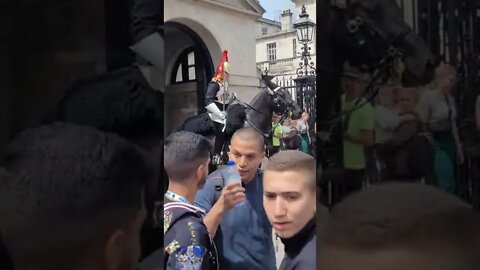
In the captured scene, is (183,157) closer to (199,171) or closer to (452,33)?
(199,171)

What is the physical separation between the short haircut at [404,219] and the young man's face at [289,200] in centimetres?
30

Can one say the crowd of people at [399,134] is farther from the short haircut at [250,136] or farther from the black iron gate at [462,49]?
the short haircut at [250,136]

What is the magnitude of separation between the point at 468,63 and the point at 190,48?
A: 1.63 meters

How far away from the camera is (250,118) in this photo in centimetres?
205

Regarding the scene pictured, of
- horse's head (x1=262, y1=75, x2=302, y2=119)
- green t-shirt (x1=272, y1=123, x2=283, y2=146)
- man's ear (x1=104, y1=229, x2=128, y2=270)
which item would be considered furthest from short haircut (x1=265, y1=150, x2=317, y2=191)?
horse's head (x1=262, y1=75, x2=302, y2=119)

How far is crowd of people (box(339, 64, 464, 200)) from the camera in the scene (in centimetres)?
81

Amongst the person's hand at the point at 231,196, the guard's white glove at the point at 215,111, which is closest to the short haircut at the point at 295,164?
the person's hand at the point at 231,196

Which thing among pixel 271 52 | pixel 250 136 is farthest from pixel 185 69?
pixel 271 52

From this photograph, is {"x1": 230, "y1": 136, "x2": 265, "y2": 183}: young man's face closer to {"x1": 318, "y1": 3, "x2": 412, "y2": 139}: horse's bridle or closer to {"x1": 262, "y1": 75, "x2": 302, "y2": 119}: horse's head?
{"x1": 318, "y1": 3, "x2": 412, "y2": 139}: horse's bridle

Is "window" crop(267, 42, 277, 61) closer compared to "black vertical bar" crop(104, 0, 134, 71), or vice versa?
"black vertical bar" crop(104, 0, 134, 71)

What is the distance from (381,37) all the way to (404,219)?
0.26 metres

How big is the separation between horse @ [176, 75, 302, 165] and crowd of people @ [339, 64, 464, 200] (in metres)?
0.91

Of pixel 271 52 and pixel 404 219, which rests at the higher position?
pixel 271 52

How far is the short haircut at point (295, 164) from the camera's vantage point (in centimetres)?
117
